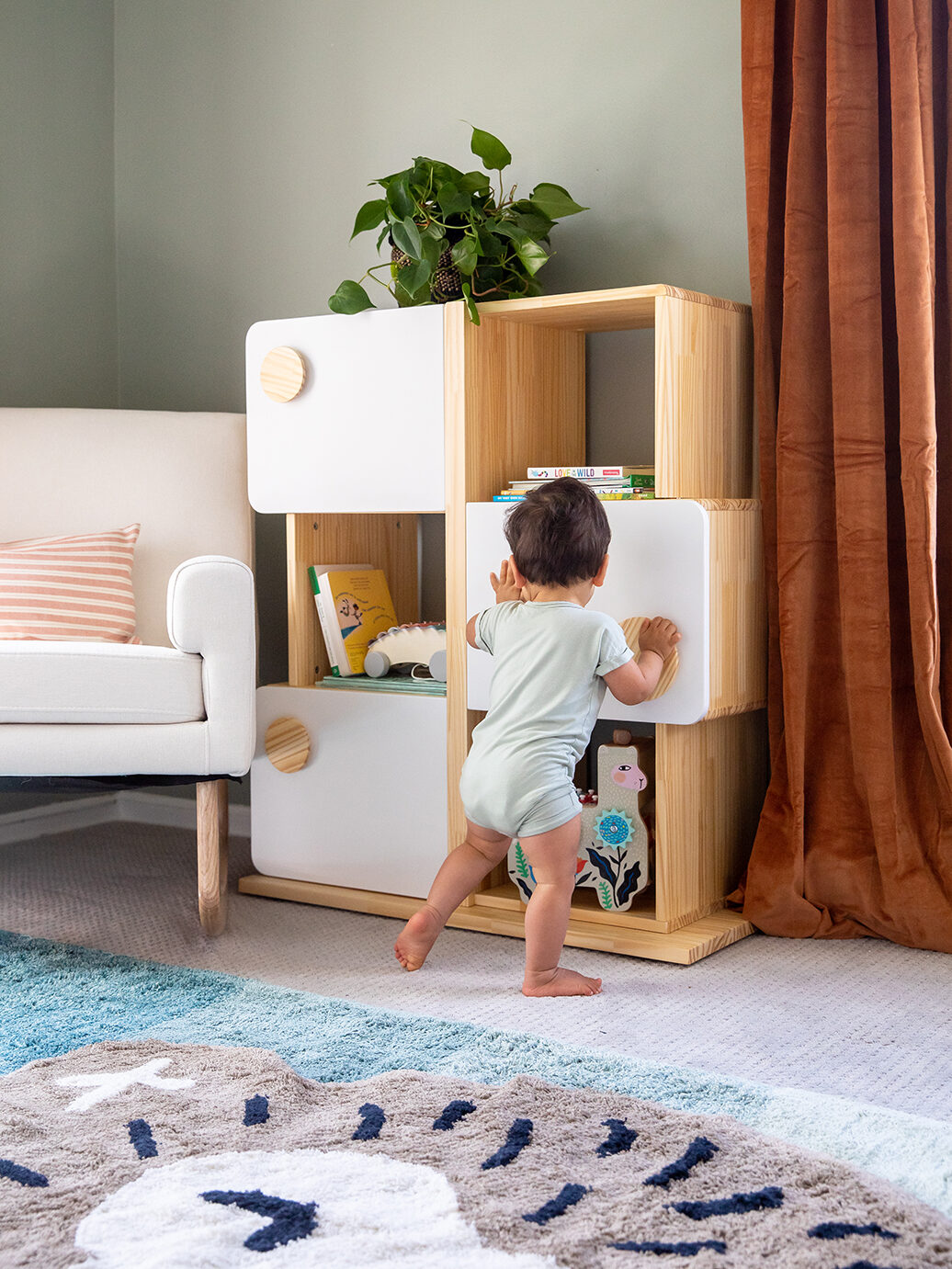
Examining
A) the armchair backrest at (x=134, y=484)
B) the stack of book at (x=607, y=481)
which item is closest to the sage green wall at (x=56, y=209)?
the armchair backrest at (x=134, y=484)

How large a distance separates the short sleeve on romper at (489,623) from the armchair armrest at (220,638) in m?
0.34

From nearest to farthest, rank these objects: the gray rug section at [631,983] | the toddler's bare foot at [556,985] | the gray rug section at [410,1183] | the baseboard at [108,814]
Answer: the gray rug section at [410,1183], the gray rug section at [631,983], the toddler's bare foot at [556,985], the baseboard at [108,814]

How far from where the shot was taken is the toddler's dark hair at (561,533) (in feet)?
5.78

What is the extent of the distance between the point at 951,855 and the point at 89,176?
7.75 ft

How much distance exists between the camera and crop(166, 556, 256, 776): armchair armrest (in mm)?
1850

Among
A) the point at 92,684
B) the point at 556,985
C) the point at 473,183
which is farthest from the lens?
the point at 473,183

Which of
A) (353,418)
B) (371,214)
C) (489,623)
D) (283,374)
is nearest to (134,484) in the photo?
(283,374)

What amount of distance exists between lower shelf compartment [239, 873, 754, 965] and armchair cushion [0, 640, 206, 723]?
1.62 ft

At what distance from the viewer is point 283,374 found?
7.20 feet

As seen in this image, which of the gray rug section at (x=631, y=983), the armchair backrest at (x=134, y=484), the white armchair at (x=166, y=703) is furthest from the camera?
the armchair backrest at (x=134, y=484)

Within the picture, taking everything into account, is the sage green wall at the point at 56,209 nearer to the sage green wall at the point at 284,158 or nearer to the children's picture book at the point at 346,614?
the sage green wall at the point at 284,158

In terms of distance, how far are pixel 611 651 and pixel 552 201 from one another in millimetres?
853

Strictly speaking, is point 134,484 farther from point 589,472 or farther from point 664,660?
point 664,660

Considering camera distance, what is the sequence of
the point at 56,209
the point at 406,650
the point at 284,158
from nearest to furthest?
the point at 406,650
the point at 284,158
the point at 56,209
